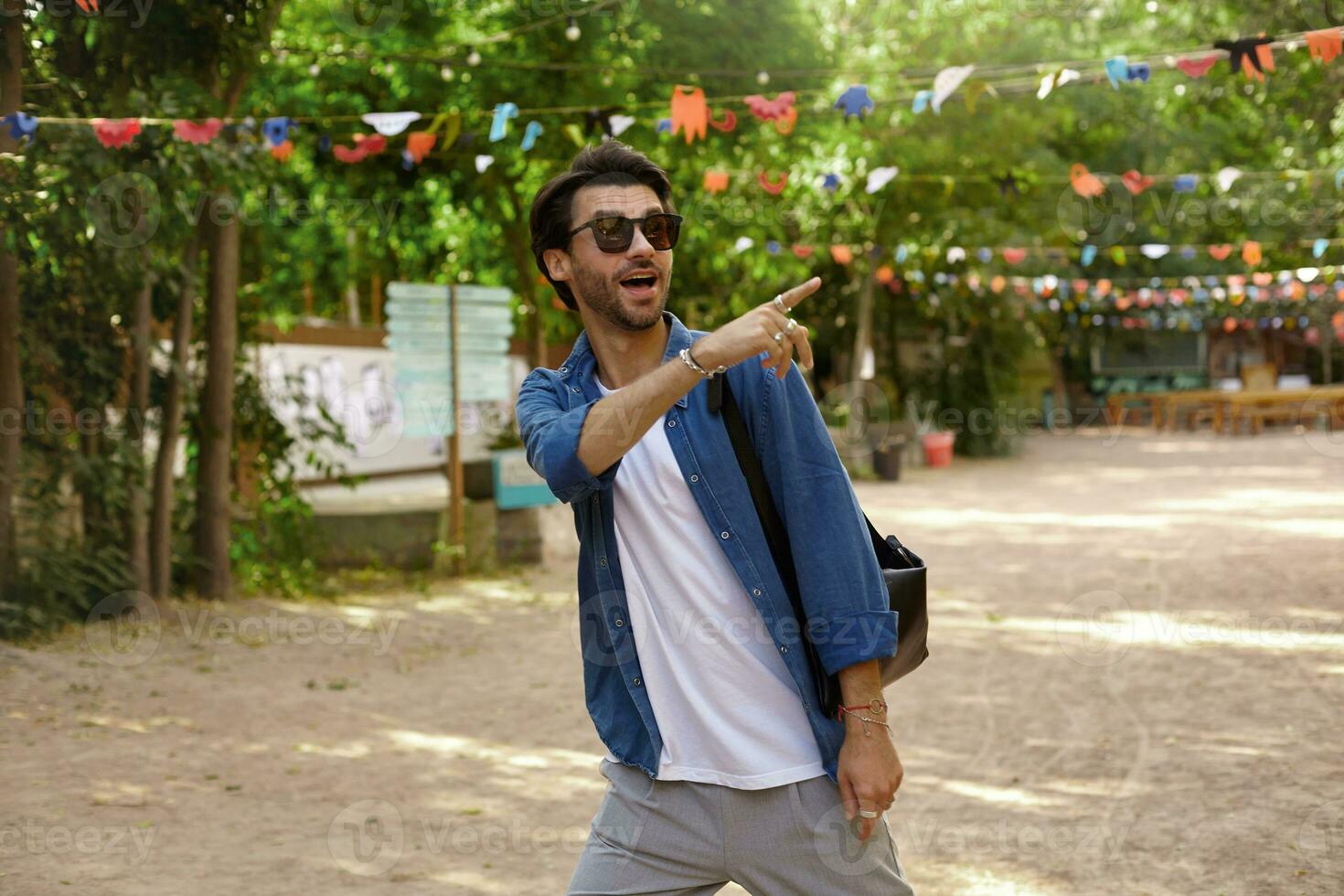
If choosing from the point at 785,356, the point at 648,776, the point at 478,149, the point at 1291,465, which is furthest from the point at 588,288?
the point at 1291,465

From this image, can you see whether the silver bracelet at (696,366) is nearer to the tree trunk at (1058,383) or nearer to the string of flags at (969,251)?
the string of flags at (969,251)

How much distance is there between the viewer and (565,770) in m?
6.09

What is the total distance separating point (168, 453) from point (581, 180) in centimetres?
808

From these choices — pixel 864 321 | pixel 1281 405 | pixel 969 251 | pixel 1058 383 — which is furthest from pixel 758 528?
pixel 1058 383

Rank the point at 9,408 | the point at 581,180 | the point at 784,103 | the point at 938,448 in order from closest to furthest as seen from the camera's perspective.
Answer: the point at 581,180 < the point at 9,408 < the point at 784,103 < the point at 938,448

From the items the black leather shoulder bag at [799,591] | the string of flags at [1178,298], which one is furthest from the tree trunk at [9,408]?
the string of flags at [1178,298]

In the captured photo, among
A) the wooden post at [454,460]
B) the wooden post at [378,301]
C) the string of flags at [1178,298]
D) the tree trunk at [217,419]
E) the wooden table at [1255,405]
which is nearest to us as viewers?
the tree trunk at [217,419]

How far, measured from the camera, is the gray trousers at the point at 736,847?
2193 millimetres

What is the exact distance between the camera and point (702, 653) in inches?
89.2

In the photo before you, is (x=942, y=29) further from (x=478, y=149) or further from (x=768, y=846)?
(x=768, y=846)

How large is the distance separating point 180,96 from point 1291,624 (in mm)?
7997

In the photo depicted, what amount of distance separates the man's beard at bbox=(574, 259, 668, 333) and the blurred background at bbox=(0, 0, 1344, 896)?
2792 mm

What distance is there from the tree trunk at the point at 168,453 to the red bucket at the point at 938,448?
53.9 ft

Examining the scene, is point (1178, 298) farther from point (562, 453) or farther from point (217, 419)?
point (562, 453)
